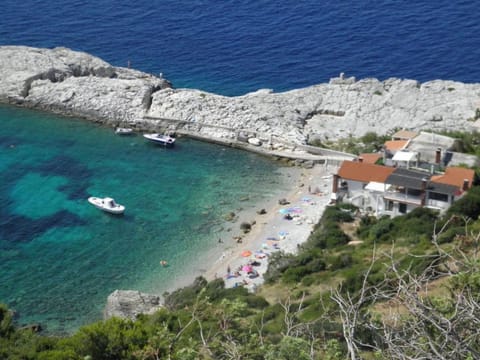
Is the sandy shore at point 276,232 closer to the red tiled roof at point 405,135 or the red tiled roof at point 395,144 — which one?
the red tiled roof at point 395,144

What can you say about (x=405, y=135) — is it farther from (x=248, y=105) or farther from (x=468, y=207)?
(x=248, y=105)

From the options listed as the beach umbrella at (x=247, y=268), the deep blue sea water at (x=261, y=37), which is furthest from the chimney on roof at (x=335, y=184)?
the deep blue sea water at (x=261, y=37)

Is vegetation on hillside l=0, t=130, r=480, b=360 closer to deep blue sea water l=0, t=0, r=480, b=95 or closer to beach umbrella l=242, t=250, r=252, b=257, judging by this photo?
beach umbrella l=242, t=250, r=252, b=257

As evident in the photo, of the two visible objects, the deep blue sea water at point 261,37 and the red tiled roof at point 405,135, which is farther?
the deep blue sea water at point 261,37

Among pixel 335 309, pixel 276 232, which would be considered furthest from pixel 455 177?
pixel 335 309

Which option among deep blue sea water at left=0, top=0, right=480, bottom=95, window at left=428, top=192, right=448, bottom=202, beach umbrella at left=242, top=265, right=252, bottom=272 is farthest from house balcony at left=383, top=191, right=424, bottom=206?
deep blue sea water at left=0, top=0, right=480, bottom=95

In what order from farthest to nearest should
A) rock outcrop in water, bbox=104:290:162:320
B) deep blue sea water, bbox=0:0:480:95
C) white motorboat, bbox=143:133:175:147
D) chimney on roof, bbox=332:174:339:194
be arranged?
deep blue sea water, bbox=0:0:480:95
white motorboat, bbox=143:133:175:147
chimney on roof, bbox=332:174:339:194
rock outcrop in water, bbox=104:290:162:320
